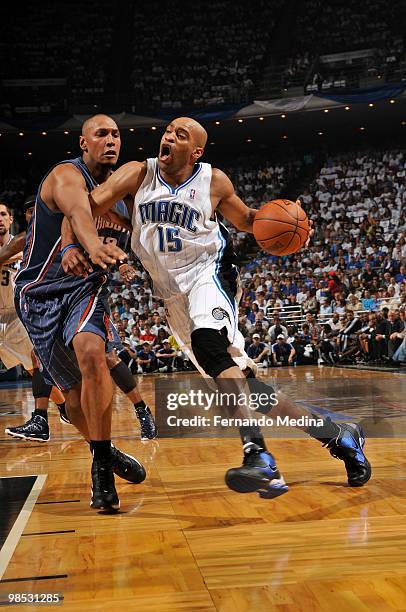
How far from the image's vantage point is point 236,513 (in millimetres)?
2793

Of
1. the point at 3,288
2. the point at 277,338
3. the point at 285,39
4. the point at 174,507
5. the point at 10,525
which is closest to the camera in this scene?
the point at 10,525

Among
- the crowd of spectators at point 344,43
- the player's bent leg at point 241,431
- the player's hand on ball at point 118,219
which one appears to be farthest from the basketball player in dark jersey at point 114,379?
the crowd of spectators at point 344,43

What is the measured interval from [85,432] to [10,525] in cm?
78

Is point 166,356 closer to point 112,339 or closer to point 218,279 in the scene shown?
point 112,339

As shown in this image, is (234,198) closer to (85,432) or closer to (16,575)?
(85,432)

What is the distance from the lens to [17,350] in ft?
19.8

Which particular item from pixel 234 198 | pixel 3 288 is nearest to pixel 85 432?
pixel 234 198

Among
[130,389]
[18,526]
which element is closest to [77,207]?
[18,526]

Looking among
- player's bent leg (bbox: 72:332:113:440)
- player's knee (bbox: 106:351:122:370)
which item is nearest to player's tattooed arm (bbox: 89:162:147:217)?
player's bent leg (bbox: 72:332:113:440)

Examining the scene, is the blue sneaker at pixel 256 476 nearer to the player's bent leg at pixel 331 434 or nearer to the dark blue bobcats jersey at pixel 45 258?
the player's bent leg at pixel 331 434

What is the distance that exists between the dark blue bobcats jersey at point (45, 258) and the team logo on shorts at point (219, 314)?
536 millimetres

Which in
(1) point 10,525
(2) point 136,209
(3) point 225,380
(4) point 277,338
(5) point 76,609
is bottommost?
(4) point 277,338

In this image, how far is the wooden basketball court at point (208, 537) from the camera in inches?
70.1

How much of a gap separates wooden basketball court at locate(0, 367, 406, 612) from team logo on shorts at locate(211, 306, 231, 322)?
2.62ft
